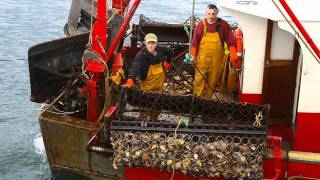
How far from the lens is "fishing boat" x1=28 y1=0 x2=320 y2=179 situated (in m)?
Result: 5.61

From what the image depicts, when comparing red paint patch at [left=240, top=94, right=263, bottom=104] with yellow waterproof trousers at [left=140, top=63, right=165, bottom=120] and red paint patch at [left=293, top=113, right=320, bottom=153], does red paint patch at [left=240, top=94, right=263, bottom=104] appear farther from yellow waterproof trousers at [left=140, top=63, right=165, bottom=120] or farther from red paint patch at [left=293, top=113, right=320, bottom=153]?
yellow waterproof trousers at [left=140, top=63, right=165, bottom=120]

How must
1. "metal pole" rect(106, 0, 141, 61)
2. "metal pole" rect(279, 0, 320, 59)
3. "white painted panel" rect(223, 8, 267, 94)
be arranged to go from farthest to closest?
"metal pole" rect(106, 0, 141, 61)
"white painted panel" rect(223, 8, 267, 94)
"metal pole" rect(279, 0, 320, 59)

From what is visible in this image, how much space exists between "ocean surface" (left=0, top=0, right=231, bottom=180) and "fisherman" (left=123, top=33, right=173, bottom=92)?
1.92 m

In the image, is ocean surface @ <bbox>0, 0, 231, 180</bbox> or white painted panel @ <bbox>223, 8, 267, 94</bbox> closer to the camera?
white painted panel @ <bbox>223, 8, 267, 94</bbox>

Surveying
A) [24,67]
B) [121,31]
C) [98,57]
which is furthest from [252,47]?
[24,67]

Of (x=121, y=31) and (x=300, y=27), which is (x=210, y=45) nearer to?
(x=121, y=31)

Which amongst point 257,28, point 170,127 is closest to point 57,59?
point 170,127

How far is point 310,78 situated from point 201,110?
1.52m

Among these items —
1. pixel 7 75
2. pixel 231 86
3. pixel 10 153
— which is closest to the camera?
pixel 231 86

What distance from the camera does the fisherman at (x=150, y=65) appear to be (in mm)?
6613

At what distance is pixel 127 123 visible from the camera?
230 inches

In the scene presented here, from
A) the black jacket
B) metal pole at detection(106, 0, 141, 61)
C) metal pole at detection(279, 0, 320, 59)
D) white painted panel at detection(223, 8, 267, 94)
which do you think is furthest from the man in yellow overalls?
metal pole at detection(279, 0, 320, 59)

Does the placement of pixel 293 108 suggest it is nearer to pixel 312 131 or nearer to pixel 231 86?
pixel 312 131

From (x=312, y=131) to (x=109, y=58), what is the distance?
310 cm
